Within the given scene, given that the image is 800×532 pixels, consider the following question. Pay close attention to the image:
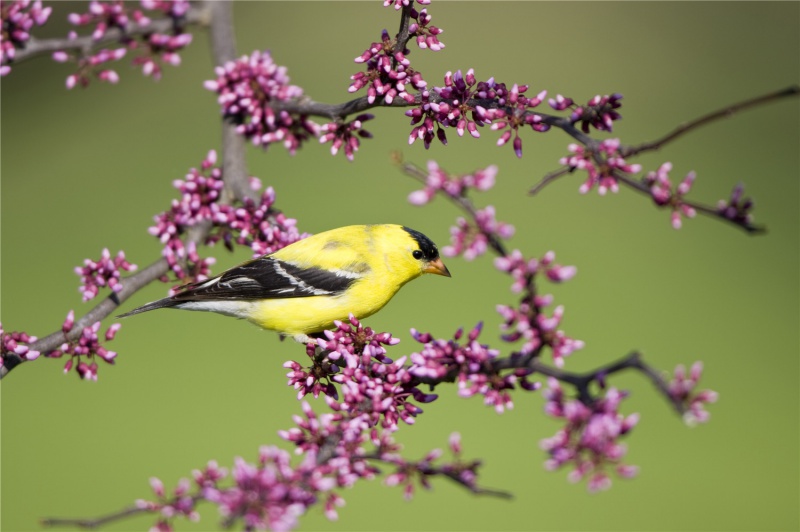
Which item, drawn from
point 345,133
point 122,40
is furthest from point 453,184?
point 122,40

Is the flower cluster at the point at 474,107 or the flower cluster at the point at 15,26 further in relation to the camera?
the flower cluster at the point at 15,26

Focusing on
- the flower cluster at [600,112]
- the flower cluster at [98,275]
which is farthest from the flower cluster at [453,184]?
the flower cluster at [98,275]

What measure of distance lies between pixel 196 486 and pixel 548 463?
79 cm

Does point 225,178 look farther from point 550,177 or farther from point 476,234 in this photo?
point 476,234

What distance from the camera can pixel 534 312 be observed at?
1.62m

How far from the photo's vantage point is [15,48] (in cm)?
232

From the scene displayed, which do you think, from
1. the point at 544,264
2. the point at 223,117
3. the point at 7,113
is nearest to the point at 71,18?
the point at 223,117

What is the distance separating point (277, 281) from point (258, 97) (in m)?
0.69

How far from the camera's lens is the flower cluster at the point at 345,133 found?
2.56 metres

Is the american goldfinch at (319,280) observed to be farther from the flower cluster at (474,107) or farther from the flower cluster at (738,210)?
the flower cluster at (738,210)

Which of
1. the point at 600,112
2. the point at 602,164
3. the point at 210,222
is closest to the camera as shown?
the point at 602,164

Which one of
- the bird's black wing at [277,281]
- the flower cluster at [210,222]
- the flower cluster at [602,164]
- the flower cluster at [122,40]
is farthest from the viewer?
the bird's black wing at [277,281]

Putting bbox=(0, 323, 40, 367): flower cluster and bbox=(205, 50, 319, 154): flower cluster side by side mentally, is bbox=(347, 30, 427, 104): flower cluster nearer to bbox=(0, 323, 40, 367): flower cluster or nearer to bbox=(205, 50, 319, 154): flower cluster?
bbox=(205, 50, 319, 154): flower cluster

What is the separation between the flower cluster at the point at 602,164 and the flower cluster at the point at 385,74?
58cm
